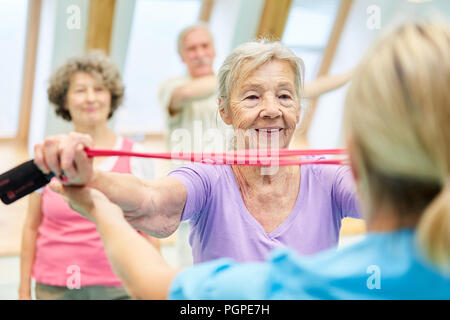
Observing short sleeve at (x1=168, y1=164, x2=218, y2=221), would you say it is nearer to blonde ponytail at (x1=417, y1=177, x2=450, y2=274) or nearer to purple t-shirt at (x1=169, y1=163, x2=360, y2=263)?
Result: purple t-shirt at (x1=169, y1=163, x2=360, y2=263)

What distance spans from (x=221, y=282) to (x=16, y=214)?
15.0ft

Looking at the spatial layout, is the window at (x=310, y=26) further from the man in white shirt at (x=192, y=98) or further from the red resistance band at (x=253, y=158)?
the red resistance band at (x=253, y=158)

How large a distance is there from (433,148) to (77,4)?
13.1 ft

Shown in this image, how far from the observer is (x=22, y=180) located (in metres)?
1.22

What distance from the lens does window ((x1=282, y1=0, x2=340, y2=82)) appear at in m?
5.93

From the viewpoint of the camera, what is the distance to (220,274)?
36.0 inches

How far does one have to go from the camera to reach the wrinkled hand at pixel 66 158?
113 centimetres

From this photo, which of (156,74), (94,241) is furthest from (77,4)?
(94,241)

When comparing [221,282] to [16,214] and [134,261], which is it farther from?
[16,214]

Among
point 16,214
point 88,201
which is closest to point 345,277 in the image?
point 88,201

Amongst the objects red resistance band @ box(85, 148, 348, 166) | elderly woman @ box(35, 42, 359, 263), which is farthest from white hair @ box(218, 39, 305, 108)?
red resistance band @ box(85, 148, 348, 166)

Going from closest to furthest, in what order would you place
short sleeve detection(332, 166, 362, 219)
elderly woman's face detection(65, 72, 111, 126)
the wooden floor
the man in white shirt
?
short sleeve detection(332, 166, 362, 219) → elderly woman's face detection(65, 72, 111, 126) → the man in white shirt → the wooden floor

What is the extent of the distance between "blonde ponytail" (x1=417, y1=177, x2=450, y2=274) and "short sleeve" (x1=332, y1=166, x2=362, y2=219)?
0.70m

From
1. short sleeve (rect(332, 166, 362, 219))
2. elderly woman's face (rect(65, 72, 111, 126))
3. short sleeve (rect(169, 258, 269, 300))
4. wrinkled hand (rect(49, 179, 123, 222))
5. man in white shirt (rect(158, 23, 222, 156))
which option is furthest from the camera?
man in white shirt (rect(158, 23, 222, 156))
